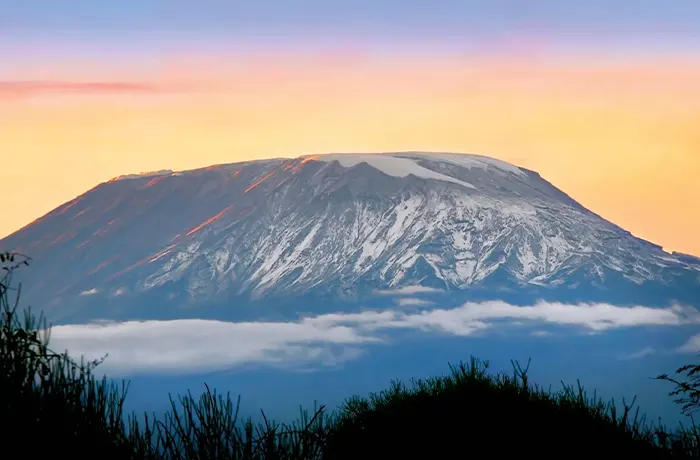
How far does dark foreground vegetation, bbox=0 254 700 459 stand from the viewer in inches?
550

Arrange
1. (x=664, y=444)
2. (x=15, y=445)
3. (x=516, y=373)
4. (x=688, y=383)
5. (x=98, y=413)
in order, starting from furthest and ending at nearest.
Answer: (x=516, y=373) → (x=688, y=383) → (x=664, y=444) → (x=98, y=413) → (x=15, y=445)

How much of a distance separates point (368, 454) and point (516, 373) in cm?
347

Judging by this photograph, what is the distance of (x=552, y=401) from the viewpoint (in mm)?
22219

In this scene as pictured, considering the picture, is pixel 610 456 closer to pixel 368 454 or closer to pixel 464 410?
pixel 464 410

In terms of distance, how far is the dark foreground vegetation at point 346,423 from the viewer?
13969mm

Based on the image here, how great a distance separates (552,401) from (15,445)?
11.7 meters

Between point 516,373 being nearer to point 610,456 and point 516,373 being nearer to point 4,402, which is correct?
point 610,456

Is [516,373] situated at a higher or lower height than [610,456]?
higher

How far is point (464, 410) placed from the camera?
73.5 feet

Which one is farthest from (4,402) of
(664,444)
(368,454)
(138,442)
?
(368,454)

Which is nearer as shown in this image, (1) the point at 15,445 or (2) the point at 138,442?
(1) the point at 15,445

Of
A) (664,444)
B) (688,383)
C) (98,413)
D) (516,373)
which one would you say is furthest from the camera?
(516,373)

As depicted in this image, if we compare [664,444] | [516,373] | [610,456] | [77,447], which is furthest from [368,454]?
[77,447]

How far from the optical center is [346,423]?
24.0 m
